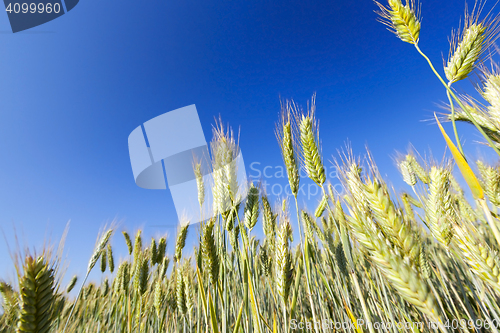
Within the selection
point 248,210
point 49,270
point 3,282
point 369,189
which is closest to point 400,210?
point 369,189

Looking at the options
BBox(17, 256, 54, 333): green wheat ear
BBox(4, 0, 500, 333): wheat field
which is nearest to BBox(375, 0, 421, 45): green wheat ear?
BBox(4, 0, 500, 333): wheat field

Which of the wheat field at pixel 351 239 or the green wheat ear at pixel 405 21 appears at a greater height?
the green wheat ear at pixel 405 21

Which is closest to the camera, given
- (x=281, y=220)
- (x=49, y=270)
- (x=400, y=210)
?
(x=400, y=210)

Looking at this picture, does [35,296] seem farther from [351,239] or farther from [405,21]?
[405,21]

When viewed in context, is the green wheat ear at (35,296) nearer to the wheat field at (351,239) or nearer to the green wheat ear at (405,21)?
the wheat field at (351,239)

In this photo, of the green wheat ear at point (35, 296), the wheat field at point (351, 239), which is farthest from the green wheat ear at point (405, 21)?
the green wheat ear at point (35, 296)

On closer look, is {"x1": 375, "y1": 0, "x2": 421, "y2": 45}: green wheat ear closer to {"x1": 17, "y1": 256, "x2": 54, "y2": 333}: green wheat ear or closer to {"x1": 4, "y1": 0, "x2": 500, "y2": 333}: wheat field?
{"x1": 4, "y1": 0, "x2": 500, "y2": 333}: wheat field

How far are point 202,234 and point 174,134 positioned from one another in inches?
183

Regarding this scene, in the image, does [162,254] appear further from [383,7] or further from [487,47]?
[487,47]

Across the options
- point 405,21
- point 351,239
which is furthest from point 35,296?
point 405,21

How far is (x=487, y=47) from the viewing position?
151 cm

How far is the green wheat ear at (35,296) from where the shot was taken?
99 centimetres

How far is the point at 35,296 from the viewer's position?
1.05 meters

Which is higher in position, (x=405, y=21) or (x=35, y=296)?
(x=405, y=21)
